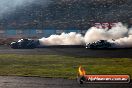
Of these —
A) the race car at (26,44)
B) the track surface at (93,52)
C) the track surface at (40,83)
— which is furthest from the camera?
the race car at (26,44)

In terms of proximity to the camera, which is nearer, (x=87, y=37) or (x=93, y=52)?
(x=93, y=52)

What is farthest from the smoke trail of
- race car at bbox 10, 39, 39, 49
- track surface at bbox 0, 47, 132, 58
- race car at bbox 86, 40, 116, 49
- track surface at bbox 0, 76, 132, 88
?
track surface at bbox 0, 76, 132, 88

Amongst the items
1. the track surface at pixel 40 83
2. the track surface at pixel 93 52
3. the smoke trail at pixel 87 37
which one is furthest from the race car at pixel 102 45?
the track surface at pixel 40 83

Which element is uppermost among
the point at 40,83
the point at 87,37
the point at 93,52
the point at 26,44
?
the point at 40,83

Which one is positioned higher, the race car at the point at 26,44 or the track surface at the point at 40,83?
the track surface at the point at 40,83

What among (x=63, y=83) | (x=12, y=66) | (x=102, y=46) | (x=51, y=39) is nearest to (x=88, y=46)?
(x=102, y=46)

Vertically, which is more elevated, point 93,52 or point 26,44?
point 26,44

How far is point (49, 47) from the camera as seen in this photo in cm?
5047

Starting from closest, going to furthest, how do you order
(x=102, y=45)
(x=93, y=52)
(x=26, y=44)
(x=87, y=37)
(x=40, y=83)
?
(x=40, y=83) → (x=93, y=52) → (x=102, y=45) → (x=26, y=44) → (x=87, y=37)

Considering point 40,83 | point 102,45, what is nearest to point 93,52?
point 102,45

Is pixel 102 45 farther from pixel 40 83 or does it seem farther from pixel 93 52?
pixel 40 83

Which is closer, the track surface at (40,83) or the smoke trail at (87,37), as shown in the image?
the track surface at (40,83)

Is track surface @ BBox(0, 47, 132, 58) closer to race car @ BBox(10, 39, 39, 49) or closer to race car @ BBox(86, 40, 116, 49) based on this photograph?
race car @ BBox(86, 40, 116, 49)

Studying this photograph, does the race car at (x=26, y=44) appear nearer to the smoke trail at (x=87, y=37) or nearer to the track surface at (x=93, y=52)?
the smoke trail at (x=87, y=37)
